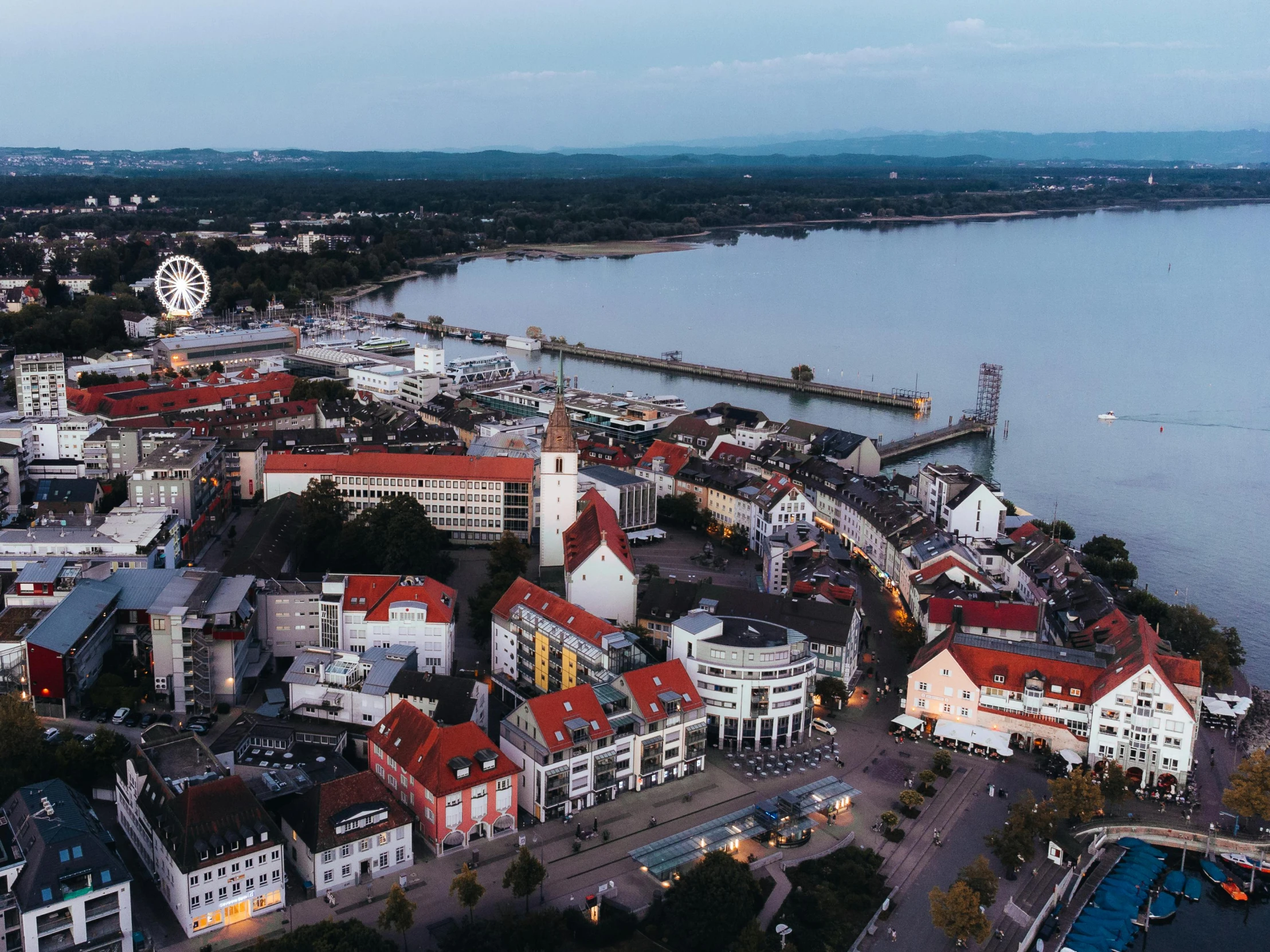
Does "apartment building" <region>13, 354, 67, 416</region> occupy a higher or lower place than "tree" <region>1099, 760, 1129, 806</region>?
higher

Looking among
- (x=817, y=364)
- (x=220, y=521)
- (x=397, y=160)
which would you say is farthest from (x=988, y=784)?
(x=397, y=160)

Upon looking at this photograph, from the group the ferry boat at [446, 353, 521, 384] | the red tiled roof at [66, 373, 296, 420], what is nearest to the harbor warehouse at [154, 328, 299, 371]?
the red tiled roof at [66, 373, 296, 420]

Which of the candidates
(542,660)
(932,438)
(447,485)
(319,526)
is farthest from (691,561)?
(932,438)

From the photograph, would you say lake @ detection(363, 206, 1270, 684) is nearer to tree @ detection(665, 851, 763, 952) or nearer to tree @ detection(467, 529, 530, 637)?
tree @ detection(665, 851, 763, 952)

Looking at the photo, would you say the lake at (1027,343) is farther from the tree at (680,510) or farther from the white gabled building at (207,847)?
the white gabled building at (207,847)

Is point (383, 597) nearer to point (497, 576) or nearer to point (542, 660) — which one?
point (542, 660)

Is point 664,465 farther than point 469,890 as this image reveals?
Yes

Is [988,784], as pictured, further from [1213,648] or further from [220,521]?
[220,521]
